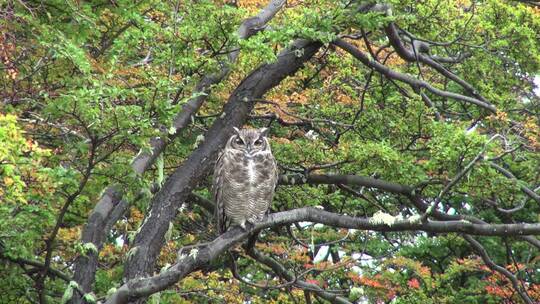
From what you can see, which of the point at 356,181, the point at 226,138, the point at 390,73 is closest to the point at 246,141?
the point at 226,138

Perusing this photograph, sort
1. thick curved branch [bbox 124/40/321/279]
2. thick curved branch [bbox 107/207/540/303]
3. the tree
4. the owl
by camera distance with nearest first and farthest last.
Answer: thick curved branch [bbox 107/207/540/303]
the tree
thick curved branch [bbox 124/40/321/279]
the owl

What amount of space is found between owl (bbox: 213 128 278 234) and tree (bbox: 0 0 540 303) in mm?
170

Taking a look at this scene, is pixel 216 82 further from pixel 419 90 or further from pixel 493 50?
pixel 493 50

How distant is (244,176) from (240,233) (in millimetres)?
1760

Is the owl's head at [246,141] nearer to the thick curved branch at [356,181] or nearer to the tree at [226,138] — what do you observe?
the tree at [226,138]

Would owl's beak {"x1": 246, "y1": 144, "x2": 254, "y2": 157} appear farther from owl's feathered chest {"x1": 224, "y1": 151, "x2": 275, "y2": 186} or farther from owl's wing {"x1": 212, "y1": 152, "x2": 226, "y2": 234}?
owl's wing {"x1": 212, "y1": 152, "x2": 226, "y2": 234}

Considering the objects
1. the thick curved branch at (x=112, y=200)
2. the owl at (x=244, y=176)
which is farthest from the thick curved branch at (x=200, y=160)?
the thick curved branch at (x=112, y=200)

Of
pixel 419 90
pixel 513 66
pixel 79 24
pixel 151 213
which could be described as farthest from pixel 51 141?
pixel 513 66

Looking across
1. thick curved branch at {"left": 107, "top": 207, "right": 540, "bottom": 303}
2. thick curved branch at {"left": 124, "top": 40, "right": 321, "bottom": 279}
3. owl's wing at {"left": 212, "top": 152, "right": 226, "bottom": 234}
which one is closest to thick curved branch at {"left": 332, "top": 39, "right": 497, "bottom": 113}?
thick curved branch at {"left": 124, "top": 40, "right": 321, "bottom": 279}

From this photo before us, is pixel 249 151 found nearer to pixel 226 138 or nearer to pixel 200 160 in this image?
pixel 226 138

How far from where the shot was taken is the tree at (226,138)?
5.54m

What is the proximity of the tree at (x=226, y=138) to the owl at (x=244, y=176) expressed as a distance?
170 mm

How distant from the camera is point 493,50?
9.88m

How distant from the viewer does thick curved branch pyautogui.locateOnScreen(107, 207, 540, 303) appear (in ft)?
17.8
